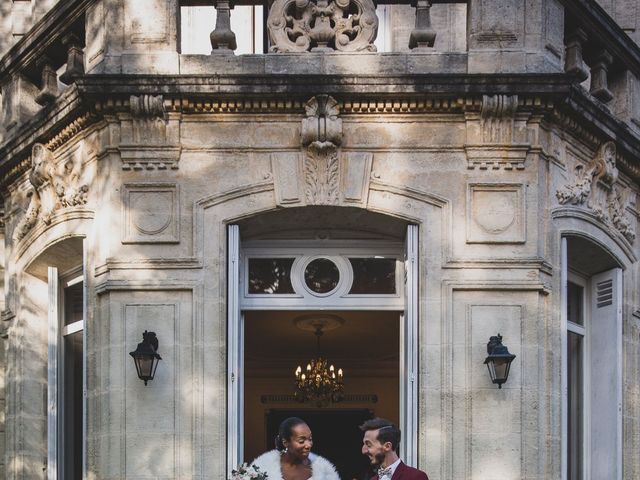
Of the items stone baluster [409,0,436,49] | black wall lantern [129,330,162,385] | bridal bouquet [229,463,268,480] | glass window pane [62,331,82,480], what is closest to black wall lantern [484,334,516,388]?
bridal bouquet [229,463,268,480]

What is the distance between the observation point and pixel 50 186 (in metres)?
11.7

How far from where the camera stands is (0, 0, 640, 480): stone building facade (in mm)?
10453

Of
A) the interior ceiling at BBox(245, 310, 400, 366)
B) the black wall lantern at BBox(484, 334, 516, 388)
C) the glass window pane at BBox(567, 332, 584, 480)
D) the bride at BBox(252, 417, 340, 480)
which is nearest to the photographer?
the bride at BBox(252, 417, 340, 480)

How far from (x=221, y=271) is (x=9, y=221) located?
3.03 m

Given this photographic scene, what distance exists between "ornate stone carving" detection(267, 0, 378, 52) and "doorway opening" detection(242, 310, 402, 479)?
282 inches

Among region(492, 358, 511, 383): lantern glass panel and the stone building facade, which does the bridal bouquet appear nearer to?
the stone building facade

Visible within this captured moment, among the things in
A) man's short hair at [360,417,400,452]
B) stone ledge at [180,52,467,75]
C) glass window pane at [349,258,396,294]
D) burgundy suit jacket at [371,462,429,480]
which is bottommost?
burgundy suit jacket at [371,462,429,480]

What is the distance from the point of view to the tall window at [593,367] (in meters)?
11.7

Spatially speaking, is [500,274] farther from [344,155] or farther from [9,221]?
[9,221]

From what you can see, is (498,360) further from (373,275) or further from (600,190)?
(600,190)

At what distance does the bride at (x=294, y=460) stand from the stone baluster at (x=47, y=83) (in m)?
4.69

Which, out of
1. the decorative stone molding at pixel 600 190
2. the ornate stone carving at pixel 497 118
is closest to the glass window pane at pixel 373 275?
A: the ornate stone carving at pixel 497 118

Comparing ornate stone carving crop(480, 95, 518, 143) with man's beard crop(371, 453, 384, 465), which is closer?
man's beard crop(371, 453, 384, 465)

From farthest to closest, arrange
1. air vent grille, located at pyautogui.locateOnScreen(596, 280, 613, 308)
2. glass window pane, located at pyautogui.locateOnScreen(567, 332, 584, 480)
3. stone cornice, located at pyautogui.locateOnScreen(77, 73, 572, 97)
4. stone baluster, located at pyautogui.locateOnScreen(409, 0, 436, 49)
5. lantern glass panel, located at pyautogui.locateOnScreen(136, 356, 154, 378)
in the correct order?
1. air vent grille, located at pyautogui.locateOnScreen(596, 280, 613, 308)
2. glass window pane, located at pyautogui.locateOnScreen(567, 332, 584, 480)
3. stone baluster, located at pyautogui.locateOnScreen(409, 0, 436, 49)
4. stone cornice, located at pyautogui.locateOnScreen(77, 73, 572, 97)
5. lantern glass panel, located at pyautogui.locateOnScreen(136, 356, 154, 378)
